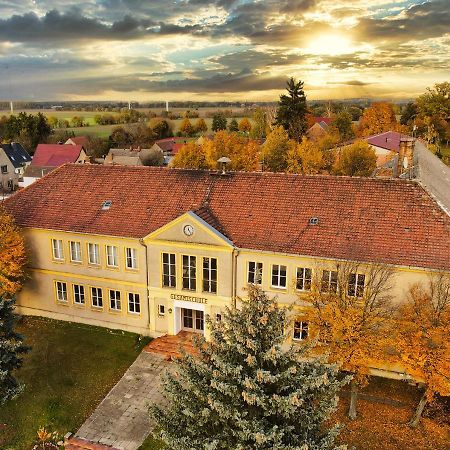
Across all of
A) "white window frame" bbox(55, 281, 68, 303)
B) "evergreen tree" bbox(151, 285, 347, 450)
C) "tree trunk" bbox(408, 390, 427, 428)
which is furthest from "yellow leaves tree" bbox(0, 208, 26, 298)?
"tree trunk" bbox(408, 390, 427, 428)

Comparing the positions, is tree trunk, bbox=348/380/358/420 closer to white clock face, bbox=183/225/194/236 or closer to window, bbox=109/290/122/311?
white clock face, bbox=183/225/194/236

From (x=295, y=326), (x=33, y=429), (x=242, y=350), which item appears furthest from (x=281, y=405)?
(x=33, y=429)

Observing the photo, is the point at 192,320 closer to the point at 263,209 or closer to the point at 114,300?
the point at 114,300

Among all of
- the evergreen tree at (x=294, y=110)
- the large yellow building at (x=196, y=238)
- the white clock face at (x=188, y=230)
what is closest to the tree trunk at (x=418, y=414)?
the large yellow building at (x=196, y=238)

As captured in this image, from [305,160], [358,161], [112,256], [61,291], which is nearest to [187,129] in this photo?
[305,160]

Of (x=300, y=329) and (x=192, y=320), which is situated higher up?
(x=300, y=329)

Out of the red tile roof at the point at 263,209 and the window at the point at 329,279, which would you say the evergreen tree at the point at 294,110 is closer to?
the red tile roof at the point at 263,209
